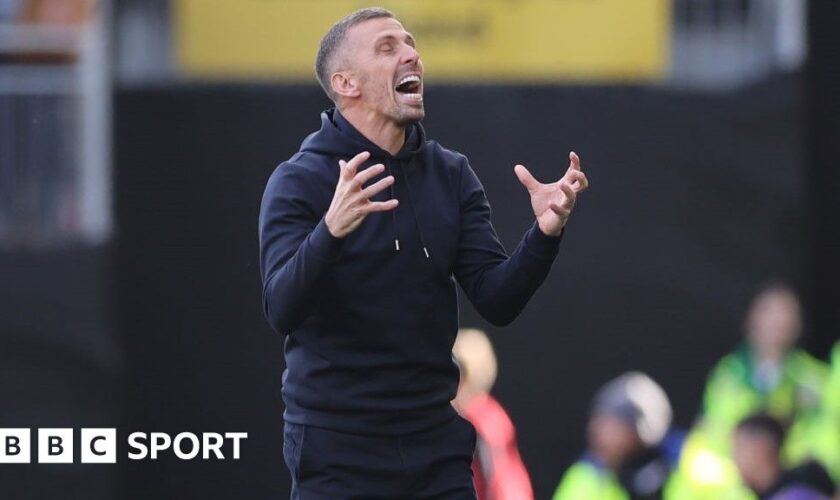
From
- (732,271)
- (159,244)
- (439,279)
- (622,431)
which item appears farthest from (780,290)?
(439,279)

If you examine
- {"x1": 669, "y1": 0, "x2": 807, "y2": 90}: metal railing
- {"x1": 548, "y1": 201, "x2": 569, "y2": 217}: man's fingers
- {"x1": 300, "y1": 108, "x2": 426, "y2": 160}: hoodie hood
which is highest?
{"x1": 669, "y1": 0, "x2": 807, "y2": 90}: metal railing

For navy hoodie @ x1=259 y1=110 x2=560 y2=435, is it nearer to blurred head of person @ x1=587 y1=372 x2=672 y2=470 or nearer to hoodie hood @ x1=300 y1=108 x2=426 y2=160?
hoodie hood @ x1=300 y1=108 x2=426 y2=160

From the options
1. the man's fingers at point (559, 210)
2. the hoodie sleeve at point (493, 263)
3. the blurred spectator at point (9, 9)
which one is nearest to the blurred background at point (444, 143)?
the blurred spectator at point (9, 9)

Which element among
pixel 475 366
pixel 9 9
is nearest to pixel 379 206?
pixel 475 366

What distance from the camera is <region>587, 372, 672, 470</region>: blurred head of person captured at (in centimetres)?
494

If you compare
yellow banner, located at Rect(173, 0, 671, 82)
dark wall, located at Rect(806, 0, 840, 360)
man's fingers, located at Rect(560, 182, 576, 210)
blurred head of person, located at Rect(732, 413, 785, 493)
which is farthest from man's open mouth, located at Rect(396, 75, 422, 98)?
blurred head of person, located at Rect(732, 413, 785, 493)

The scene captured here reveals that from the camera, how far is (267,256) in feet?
8.64

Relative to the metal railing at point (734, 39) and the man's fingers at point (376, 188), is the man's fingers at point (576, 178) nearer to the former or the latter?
the man's fingers at point (376, 188)

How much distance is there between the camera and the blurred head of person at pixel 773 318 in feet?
16.1

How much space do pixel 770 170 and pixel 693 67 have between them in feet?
1.42

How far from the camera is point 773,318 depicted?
16.1 feet

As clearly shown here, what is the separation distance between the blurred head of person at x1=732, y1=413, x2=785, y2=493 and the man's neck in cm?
267

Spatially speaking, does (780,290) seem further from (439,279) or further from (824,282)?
(439,279)

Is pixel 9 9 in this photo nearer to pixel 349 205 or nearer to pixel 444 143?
pixel 444 143
